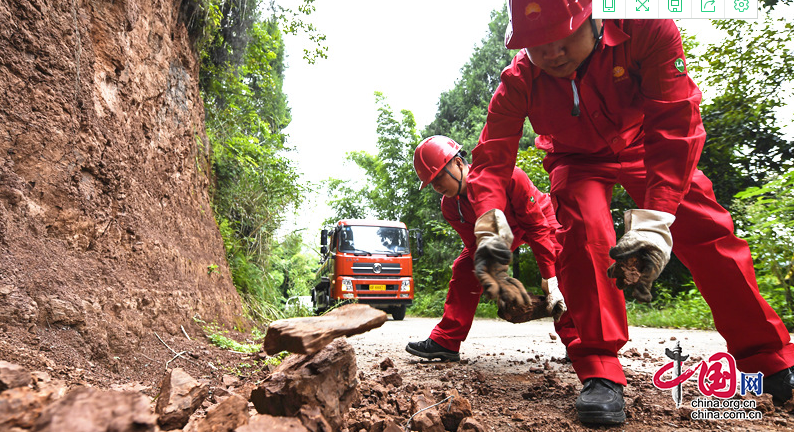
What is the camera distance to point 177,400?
4.21 ft

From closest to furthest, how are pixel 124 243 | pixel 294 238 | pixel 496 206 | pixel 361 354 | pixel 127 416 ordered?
pixel 127 416, pixel 496 206, pixel 124 243, pixel 361 354, pixel 294 238

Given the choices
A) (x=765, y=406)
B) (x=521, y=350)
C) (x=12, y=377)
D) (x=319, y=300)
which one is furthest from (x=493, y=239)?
(x=319, y=300)

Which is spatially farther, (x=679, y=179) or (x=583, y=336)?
(x=583, y=336)

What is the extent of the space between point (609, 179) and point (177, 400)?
2.12 metres

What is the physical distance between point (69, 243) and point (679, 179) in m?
2.82

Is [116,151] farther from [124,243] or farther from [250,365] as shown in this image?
[250,365]

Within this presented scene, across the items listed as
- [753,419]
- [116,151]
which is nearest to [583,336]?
[753,419]

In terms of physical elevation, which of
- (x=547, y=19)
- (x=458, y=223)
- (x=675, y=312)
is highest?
(x=547, y=19)

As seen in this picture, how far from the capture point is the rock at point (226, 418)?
111 cm

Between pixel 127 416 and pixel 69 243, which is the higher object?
pixel 69 243

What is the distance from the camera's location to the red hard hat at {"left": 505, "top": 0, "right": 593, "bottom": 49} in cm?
181

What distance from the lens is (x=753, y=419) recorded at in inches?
70.6

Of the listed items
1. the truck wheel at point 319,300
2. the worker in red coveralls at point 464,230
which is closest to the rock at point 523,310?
the worker in red coveralls at point 464,230

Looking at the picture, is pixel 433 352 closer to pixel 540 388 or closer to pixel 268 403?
pixel 540 388
